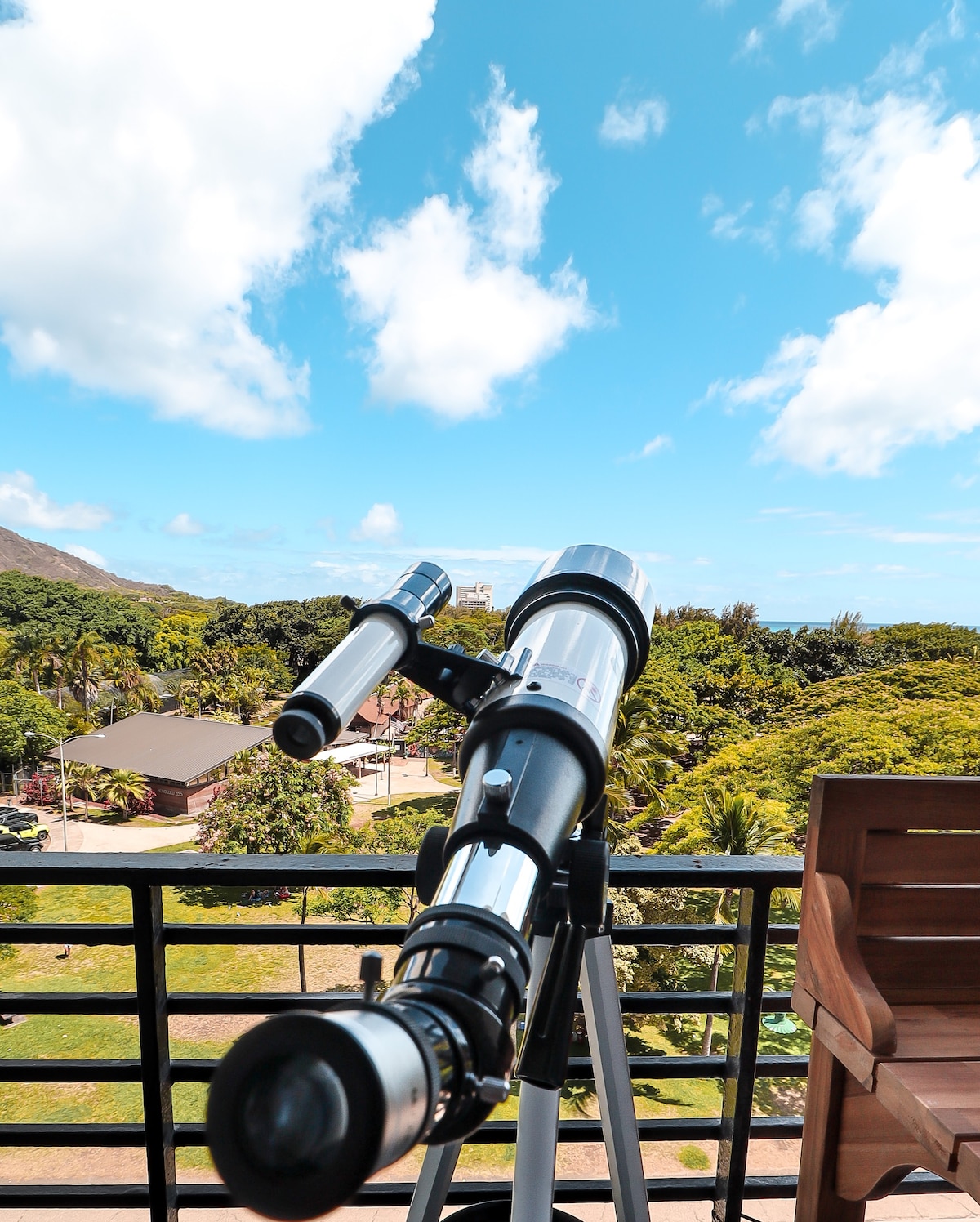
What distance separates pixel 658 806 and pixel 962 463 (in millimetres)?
43664

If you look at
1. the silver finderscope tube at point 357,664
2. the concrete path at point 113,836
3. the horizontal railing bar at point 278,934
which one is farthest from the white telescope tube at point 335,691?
the concrete path at point 113,836

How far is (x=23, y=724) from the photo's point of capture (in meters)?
21.4

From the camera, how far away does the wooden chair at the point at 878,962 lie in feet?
2.85

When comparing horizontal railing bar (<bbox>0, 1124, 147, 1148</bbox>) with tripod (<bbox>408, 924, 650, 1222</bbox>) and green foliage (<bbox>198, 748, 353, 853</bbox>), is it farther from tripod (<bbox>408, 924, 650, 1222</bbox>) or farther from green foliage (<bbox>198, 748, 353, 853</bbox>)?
green foliage (<bbox>198, 748, 353, 853</bbox>)

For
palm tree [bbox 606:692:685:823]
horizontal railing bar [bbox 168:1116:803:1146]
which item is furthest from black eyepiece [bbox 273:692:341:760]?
palm tree [bbox 606:692:685:823]

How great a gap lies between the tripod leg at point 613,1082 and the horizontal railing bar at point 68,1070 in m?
0.78

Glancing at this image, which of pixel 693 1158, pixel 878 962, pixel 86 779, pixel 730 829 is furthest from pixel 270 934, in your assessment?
pixel 86 779

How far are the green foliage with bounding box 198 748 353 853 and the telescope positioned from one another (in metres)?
13.3

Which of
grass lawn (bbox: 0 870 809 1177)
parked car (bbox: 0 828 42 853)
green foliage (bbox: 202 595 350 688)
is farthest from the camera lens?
green foliage (bbox: 202 595 350 688)

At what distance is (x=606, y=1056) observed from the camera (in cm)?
69

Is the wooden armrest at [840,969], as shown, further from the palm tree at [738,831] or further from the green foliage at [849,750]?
the green foliage at [849,750]

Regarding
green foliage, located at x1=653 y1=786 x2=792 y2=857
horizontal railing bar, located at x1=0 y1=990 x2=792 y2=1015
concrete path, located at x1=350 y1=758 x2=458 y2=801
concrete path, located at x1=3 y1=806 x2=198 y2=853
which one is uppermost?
horizontal railing bar, located at x1=0 y1=990 x2=792 y2=1015

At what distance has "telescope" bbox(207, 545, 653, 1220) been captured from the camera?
0.28 m

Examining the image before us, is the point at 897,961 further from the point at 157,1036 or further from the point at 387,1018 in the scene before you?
the point at 157,1036
